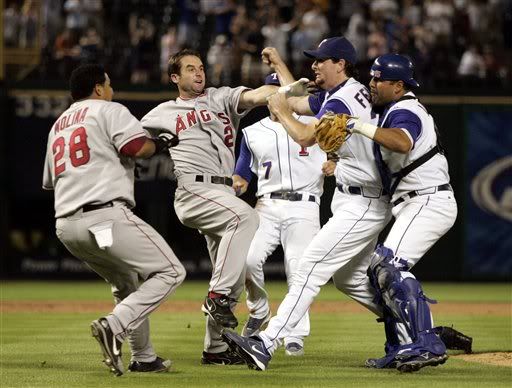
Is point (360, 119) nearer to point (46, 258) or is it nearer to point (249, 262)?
point (249, 262)

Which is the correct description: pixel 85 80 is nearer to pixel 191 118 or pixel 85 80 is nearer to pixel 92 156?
pixel 92 156

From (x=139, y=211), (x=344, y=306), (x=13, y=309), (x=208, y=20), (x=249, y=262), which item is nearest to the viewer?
(x=249, y=262)

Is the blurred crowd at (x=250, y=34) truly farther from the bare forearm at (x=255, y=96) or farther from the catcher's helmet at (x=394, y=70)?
the catcher's helmet at (x=394, y=70)

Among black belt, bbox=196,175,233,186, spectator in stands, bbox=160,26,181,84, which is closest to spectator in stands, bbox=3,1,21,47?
spectator in stands, bbox=160,26,181,84

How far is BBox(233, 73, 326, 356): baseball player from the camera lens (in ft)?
29.7

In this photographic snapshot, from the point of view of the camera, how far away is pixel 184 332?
10164 millimetres

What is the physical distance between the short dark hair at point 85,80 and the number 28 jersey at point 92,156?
0.19 m

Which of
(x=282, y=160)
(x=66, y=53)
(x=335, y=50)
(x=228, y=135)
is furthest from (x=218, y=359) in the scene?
(x=66, y=53)

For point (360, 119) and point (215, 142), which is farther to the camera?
point (215, 142)

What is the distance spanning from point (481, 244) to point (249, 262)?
9426mm

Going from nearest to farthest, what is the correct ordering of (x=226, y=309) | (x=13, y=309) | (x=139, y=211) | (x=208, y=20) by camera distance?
(x=226, y=309), (x=13, y=309), (x=139, y=211), (x=208, y=20)

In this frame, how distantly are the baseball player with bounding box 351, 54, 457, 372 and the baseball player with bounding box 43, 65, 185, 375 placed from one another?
1.45 metres

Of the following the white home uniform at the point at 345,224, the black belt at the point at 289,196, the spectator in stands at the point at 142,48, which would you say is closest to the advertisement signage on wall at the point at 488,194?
the spectator in stands at the point at 142,48

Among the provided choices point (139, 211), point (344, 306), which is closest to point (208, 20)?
point (139, 211)
